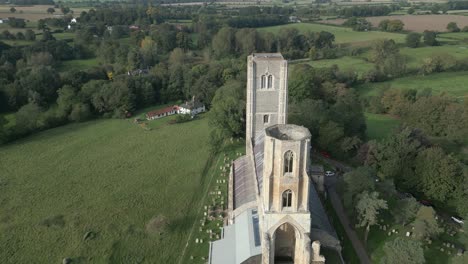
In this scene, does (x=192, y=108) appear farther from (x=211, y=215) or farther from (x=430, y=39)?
(x=430, y=39)

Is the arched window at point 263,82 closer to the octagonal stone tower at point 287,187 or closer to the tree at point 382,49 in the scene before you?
the octagonal stone tower at point 287,187

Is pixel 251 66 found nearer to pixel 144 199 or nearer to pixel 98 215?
pixel 144 199

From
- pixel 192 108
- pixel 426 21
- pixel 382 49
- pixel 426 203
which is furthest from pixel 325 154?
pixel 426 21

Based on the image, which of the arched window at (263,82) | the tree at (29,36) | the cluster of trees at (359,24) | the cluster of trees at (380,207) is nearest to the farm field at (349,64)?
the cluster of trees at (359,24)

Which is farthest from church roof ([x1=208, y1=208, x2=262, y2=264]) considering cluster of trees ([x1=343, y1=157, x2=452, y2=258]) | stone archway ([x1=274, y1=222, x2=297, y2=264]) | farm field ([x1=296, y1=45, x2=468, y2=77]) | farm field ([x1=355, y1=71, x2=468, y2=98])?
farm field ([x1=296, y1=45, x2=468, y2=77])

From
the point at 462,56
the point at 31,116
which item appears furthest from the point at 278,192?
the point at 462,56

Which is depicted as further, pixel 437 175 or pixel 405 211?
pixel 437 175

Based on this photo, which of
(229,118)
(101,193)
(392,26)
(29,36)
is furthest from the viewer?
(392,26)

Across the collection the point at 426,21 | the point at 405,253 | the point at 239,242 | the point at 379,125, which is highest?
the point at 426,21
